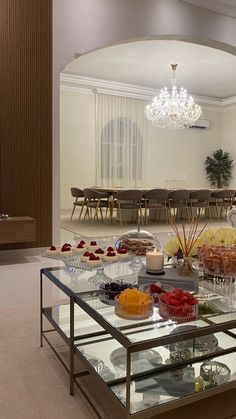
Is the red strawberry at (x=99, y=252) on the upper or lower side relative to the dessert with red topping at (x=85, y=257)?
upper

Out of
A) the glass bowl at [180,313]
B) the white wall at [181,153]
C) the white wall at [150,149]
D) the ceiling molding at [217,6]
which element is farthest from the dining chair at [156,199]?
the glass bowl at [180,313]

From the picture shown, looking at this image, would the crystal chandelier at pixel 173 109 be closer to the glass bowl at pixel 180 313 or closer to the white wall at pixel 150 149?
the white wall at pixel 150 149

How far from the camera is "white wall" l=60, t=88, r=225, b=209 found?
9.85 m

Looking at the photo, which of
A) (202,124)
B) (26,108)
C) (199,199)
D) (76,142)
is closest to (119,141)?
(76,142)

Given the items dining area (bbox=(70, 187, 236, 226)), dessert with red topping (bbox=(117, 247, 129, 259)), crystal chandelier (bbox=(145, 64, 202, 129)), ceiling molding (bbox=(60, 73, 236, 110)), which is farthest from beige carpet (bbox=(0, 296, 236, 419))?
ceiling molding (bbox=(60, 73, 236, 110))

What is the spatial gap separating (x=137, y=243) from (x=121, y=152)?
7.82 m

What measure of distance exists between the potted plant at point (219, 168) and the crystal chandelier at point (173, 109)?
349 cm

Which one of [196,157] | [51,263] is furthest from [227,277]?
[196,157]

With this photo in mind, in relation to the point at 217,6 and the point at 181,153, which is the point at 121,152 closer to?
the point at 181,153

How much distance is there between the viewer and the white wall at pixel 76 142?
385 inches

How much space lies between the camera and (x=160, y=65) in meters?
8.30

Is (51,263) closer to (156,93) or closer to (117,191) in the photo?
(117,191)

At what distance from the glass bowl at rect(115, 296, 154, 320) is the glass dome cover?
0.90 m

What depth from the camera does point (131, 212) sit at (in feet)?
27.1
